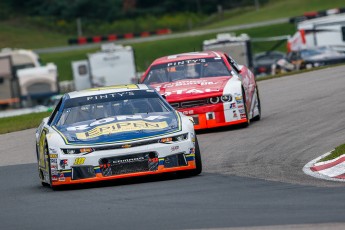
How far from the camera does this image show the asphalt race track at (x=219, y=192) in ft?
28.8

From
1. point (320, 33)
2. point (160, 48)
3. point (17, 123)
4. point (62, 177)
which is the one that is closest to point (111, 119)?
point (62, 177)

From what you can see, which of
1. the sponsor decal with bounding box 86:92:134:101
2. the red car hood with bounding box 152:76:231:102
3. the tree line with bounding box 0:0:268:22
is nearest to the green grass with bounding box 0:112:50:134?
the red car hood with bounding box 152:76:231:102

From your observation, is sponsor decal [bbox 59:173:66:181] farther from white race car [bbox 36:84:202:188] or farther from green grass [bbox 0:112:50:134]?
green grass [bbox 0:112:50:134]

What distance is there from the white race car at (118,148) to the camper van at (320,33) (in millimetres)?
32509

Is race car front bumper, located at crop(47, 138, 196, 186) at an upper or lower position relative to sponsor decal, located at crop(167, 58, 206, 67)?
lower

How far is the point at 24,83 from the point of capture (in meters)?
44.6

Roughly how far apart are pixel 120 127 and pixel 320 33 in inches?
1357

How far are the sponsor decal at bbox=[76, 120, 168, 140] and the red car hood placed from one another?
18.3ft

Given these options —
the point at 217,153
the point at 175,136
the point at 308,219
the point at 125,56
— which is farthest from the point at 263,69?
the point at 308,219

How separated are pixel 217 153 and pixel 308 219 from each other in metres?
6.60

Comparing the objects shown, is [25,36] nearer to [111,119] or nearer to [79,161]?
[111,119]

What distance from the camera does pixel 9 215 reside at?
32.7 feet

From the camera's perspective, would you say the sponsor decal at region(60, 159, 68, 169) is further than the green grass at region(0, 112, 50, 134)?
No

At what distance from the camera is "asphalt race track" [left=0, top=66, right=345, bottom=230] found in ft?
28.8
